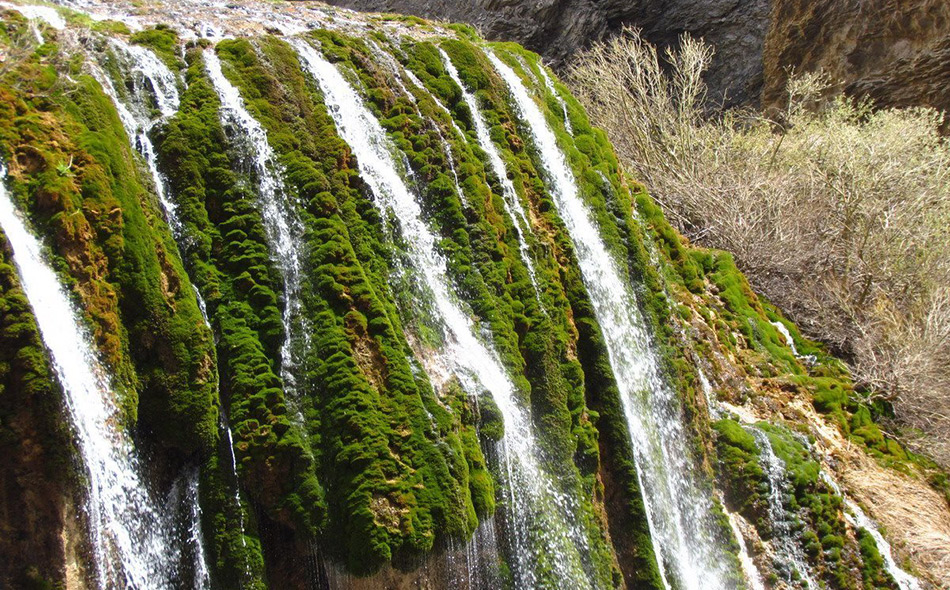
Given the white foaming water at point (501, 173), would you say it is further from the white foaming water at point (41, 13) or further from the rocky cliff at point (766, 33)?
the rocky cliff at point (766, 33)

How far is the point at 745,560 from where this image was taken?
31.1 ft

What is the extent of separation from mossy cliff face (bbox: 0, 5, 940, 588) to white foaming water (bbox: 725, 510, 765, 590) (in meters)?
0.25

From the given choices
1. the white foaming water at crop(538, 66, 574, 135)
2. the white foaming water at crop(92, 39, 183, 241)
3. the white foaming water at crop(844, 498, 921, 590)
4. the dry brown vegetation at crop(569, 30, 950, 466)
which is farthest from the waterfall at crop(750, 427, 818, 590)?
the white foaming water at crop(92, 39, 183, 241)

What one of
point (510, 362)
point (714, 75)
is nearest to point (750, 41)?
point (714, 75)

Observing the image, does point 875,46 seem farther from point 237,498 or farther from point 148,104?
point 237,498

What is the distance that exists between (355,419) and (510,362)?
6.65ft

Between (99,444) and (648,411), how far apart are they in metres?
5.76

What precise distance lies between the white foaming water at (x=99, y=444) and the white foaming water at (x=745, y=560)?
19.6 ft

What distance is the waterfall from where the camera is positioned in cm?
951

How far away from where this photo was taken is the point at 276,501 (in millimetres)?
6332

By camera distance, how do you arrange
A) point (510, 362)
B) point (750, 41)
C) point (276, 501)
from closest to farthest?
1. point (276, 501)
2. point (510, 362)
3. point (750, 41)

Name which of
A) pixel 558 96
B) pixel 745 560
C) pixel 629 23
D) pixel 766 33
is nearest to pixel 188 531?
pixel 745 560

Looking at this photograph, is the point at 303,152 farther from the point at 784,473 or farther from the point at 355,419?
the point at 784,473

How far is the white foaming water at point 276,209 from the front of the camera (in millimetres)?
6992
